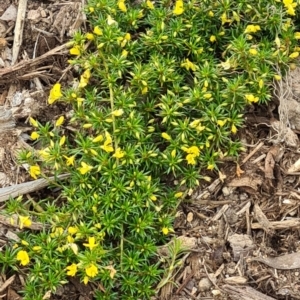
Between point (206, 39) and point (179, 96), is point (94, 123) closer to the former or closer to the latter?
point (179, 96)

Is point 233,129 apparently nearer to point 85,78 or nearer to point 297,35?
point 297,35

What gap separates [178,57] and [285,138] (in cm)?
78

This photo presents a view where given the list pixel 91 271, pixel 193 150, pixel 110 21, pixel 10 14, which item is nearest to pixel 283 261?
pixel 193 150

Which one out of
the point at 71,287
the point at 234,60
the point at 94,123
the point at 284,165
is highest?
the point at 234,60

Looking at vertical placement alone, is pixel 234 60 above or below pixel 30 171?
above

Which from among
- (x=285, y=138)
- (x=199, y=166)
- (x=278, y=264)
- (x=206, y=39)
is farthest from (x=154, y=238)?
(x=206, y=39)

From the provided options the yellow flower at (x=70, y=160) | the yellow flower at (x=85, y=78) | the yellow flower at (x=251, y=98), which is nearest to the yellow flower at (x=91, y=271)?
the yellow flower at (x=70, y=160)

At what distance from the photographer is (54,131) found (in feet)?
11.3

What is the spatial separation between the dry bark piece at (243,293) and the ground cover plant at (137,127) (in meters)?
0.39

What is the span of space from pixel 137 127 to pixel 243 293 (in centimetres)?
107

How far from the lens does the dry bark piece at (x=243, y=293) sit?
3213mm

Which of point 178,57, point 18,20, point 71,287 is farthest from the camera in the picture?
point 18,20

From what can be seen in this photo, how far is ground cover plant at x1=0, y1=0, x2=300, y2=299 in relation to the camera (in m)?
3.18

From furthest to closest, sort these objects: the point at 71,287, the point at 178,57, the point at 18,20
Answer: the point at 18,20, the point at 178,57, the point at 71,287
